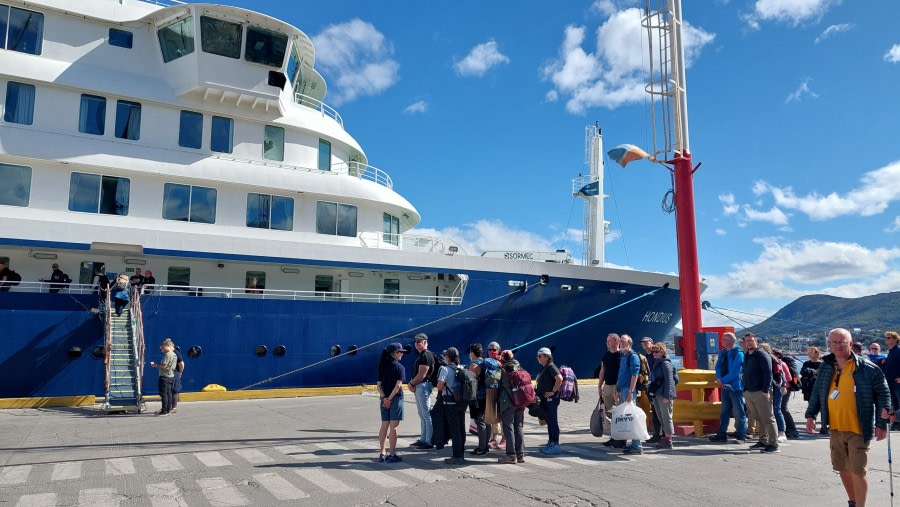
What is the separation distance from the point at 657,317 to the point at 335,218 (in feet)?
32.6

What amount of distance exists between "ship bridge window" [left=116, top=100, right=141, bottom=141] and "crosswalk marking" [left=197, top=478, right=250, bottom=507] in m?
11.5

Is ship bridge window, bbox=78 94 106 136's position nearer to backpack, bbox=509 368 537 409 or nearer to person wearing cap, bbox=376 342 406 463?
person wearing cap, bbox=376 342 406 463

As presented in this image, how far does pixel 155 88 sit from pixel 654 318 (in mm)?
14964

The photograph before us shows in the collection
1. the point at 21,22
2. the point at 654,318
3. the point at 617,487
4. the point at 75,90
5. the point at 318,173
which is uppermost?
the point at 21,22

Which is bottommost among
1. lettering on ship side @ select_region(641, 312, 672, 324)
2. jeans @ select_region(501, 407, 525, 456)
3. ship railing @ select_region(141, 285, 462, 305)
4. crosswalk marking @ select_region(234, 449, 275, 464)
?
crosswalk marking @ select_region(234, 449, 275, 464)

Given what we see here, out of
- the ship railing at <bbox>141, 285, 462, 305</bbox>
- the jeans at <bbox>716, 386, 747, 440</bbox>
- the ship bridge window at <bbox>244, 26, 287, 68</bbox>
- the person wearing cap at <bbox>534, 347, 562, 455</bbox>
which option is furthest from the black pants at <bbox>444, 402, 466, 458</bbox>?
the ship bridge window at <bbox>244, 26, 287, 68</bbox>

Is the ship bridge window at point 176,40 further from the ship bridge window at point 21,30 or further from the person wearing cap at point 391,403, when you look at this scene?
the person wearing cap at point 391,403

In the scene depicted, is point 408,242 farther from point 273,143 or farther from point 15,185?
point 15,185

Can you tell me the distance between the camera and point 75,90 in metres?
14.6

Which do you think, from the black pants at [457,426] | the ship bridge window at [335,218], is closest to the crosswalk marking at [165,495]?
the black pants at [457,426]

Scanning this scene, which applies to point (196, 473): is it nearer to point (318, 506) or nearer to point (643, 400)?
point (318, 506)

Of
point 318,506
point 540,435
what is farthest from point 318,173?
point 318,506

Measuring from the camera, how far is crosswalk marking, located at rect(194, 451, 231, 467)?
6703 millimetres

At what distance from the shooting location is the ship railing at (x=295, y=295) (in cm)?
1403
